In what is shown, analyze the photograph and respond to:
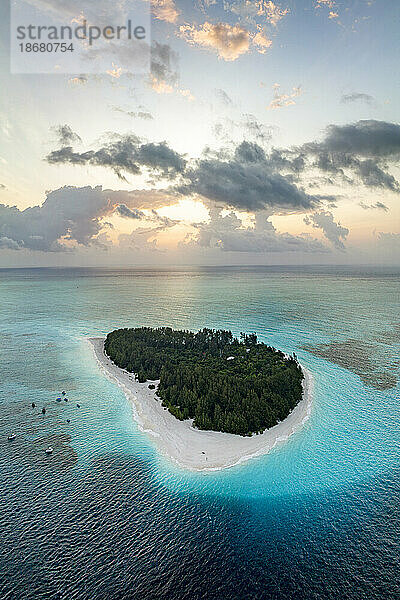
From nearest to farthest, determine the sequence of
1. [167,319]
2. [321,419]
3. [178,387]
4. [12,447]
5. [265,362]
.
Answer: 1. [12,447]
2. [321,419]
3. [178,387]
4. [265,362]
5. [167,319]

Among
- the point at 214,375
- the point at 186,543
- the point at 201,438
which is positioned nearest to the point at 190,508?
the point at 186,543

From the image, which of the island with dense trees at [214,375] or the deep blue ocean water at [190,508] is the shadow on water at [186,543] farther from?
the island with dense trees at [214,375]

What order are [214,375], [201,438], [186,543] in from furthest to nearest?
[214,375] → [201,438] → [186,543]

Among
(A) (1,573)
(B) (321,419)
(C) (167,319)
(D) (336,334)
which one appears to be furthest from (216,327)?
(A) (1,573)

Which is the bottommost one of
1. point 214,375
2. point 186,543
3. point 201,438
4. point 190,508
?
point 186,543

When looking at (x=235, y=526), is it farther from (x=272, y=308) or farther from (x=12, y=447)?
(x=272, y=308)

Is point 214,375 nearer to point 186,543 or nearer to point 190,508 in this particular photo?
point 190,508

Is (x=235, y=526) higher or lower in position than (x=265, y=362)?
lower
